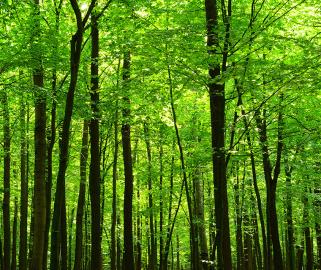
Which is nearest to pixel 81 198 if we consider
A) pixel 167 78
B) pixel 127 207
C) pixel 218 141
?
pixel 127 207

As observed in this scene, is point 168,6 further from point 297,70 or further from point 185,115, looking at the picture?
point 185,115

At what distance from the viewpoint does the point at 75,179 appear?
25.5 meters

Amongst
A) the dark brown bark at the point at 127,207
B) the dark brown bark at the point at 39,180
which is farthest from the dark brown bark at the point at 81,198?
the dark brown bark at the point at 39,180

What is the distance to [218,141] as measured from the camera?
8.73 m

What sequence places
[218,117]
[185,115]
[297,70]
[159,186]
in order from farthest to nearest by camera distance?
[159,186], [185,115], [218,117], [297,70]

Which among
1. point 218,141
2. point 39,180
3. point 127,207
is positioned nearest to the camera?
point 218,141

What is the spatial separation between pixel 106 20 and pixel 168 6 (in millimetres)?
2048

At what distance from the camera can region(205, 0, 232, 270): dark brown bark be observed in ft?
27.6

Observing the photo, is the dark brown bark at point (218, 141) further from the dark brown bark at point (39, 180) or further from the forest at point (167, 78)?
the dark brown bark at point (39, 180)

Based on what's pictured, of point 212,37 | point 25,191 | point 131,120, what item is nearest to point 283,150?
point 131,120

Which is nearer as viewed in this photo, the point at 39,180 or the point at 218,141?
the point at 218,141

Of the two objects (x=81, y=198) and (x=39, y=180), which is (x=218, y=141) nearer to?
(x=39, y=180)

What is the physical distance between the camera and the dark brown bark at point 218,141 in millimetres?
8398

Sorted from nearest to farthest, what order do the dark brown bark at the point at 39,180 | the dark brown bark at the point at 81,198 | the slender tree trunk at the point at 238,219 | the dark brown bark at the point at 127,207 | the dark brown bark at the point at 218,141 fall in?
the dark brown bark at the point at 218,141
the dark brown bark at the point at 39,180
the dark brown bark at the point at 127,207
the dark brown bark at the point at 81,198
the slender tree trunk at the point at 238,219
